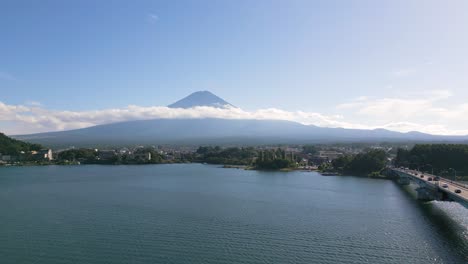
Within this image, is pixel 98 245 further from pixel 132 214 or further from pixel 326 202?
pixel 326 202

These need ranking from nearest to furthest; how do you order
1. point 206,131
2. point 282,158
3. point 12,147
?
point 282,158, point 12,147, point 206,131

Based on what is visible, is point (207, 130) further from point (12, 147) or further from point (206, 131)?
point (12, 147)

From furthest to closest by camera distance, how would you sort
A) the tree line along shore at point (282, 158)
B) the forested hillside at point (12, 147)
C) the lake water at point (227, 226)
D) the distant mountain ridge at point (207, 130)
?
the distant mountain ridge at point (207, 130)
the forested hillside at point (12, 147)
the tree line along shore at point (282, 158)
the lake water at point (227, 226)

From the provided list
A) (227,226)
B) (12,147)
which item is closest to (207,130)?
Answer: (12,147)

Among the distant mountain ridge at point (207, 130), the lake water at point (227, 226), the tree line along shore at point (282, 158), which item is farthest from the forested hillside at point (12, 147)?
the distant mountain ridge at point (207, 130)

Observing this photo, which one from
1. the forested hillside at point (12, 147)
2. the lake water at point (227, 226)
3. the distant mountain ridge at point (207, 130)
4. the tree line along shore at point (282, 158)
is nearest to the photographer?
the lake water at point (227, 226)

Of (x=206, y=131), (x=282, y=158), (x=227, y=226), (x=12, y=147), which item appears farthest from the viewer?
(x=206, y=131)

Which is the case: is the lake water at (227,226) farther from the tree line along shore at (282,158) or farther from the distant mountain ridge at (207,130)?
the distant mountain ridge at (207,130)

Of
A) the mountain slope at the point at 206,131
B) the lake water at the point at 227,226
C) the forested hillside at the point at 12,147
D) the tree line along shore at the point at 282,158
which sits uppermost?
the mountain slope at the point at 206,131

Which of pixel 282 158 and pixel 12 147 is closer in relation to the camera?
pixel 282 158
